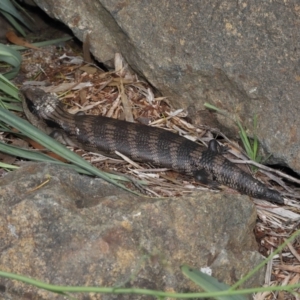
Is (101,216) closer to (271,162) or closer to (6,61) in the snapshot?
(271,162)

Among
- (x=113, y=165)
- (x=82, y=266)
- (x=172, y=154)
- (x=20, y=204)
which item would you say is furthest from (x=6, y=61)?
(x=82, y=266)

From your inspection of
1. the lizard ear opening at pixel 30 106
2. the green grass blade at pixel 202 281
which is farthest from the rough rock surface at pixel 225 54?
the green grass blade at pixel 202 281

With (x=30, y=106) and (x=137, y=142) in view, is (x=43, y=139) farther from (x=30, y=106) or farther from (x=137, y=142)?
(x=30, y=106)

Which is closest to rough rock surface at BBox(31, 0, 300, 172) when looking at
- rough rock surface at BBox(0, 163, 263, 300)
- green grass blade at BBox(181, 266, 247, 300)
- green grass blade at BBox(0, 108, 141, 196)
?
rough rock surface at BBox(0, 163, 263, 300)

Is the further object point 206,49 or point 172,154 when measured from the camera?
point 172,154

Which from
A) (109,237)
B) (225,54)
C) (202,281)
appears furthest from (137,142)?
(202,281)

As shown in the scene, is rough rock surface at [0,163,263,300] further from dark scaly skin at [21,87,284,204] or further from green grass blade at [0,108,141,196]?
dark scaly skin at [21,87,284,204]
